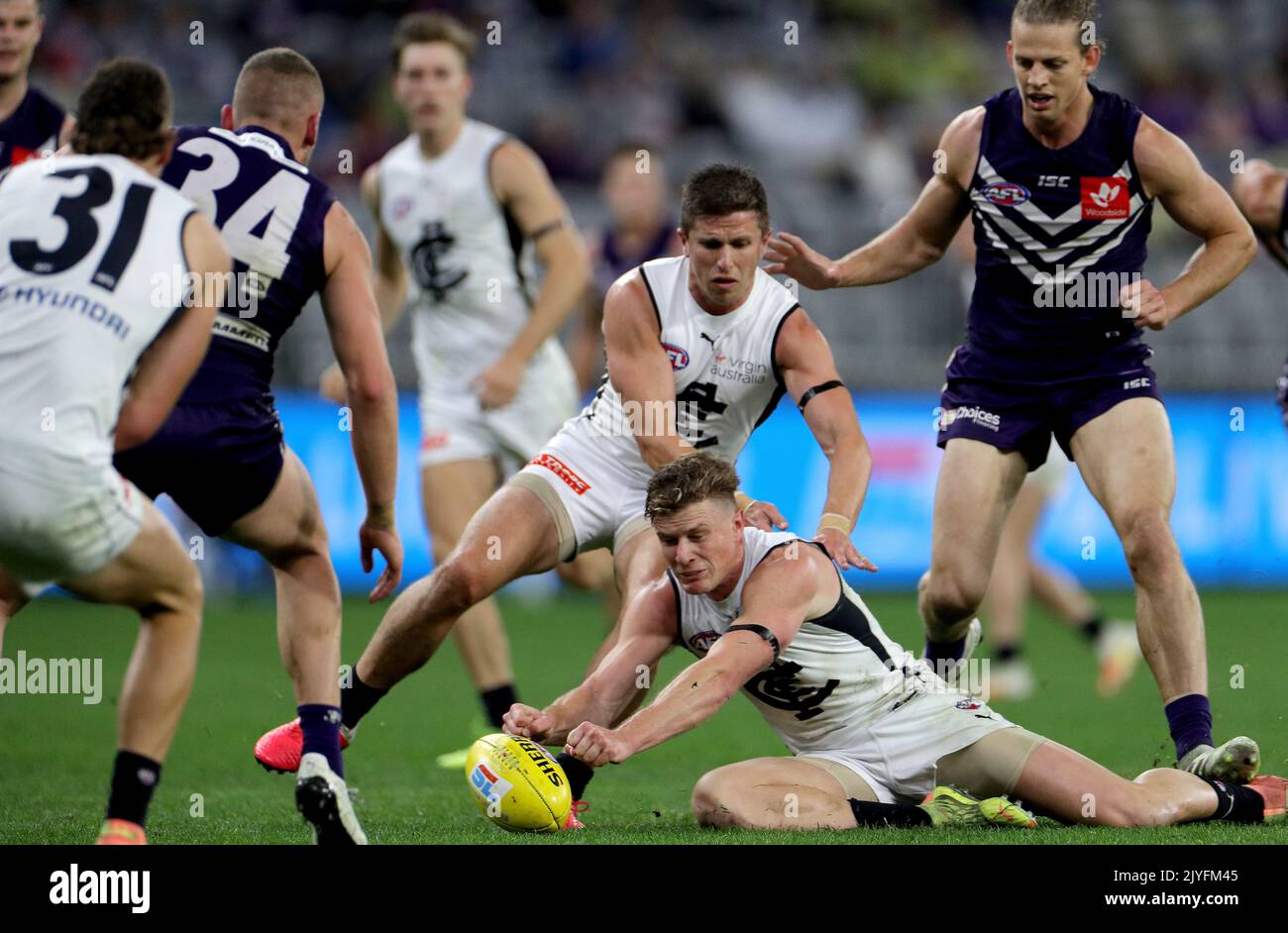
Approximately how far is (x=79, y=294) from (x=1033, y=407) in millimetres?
3663

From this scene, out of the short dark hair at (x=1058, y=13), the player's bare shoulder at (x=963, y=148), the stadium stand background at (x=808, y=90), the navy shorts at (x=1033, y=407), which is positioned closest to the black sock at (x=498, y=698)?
the navy shorts at (x=1033, y=407)

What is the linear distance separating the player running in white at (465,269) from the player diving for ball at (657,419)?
206 cm

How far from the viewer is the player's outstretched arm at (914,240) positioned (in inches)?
267

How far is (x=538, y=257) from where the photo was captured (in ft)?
29.7

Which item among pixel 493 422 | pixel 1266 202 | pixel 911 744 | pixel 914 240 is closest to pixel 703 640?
pixel 911 744

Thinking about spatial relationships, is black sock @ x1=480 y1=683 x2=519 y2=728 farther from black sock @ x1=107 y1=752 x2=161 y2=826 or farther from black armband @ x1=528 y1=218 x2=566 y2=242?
black sock @ x1=107 y1=752 x2=161 y2=826

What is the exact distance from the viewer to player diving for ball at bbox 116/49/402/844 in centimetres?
540

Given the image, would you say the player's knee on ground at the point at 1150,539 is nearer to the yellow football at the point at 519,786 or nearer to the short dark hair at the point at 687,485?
the short dark hair at the point at 687,485

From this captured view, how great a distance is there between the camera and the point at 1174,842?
529 centimetres

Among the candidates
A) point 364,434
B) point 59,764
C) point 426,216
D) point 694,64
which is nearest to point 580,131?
point 694,64

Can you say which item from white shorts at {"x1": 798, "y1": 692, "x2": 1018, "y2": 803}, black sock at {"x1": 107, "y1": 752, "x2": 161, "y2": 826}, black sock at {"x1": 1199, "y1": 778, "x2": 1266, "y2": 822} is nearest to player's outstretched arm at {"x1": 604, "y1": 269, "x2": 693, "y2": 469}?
white shorts at {"x1": 798, "y1": 692, "x2": 1018, "y2": 803}

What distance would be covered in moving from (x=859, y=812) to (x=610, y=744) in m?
0.98

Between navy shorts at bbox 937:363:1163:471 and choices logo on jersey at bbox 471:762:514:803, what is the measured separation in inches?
91.2

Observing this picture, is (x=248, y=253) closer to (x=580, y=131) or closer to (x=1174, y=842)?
(x=1174, y=842)
